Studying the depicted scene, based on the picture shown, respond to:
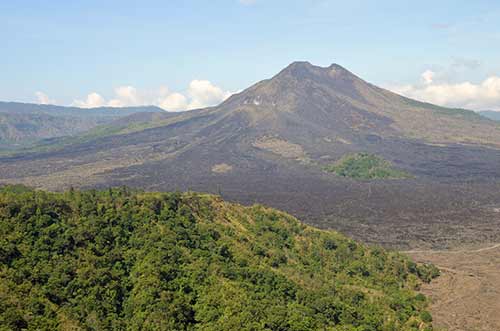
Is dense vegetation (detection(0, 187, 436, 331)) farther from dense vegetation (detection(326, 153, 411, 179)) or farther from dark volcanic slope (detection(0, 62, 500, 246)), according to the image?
dense vegetation (detection(326, 153, 411, 179))

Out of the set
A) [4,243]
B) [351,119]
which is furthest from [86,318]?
[351,119]

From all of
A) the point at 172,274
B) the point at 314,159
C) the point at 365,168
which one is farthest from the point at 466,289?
the point at 314,159

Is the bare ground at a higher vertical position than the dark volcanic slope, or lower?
lower

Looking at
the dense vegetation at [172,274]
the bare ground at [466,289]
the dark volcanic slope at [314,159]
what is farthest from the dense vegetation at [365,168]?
the dense vegetation at [172,274]

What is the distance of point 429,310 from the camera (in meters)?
37.3

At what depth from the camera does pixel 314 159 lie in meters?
124

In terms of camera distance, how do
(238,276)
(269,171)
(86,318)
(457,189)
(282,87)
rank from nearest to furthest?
(86,318), (238,276), (457,189), (269,171), (282,87)

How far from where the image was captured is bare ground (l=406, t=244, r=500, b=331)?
35.4 metres

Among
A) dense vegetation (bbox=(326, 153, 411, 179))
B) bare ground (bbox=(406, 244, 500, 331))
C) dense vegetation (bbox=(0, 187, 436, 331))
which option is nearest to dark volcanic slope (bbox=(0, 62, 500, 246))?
dense vegetation (bbox=(326, 153, 411, 179))

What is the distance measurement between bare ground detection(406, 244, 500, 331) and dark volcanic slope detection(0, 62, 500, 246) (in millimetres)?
5777

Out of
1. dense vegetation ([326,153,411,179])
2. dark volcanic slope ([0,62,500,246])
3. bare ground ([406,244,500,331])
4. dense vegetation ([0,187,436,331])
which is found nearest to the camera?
dense vegetation ([0,187,436,331])

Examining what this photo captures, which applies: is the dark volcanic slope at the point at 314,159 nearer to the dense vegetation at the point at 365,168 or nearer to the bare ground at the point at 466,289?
the dense vegetation at the point at 365,168

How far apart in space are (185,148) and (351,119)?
61.1 metres

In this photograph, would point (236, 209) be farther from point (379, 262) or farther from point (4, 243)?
point (4, 243)
